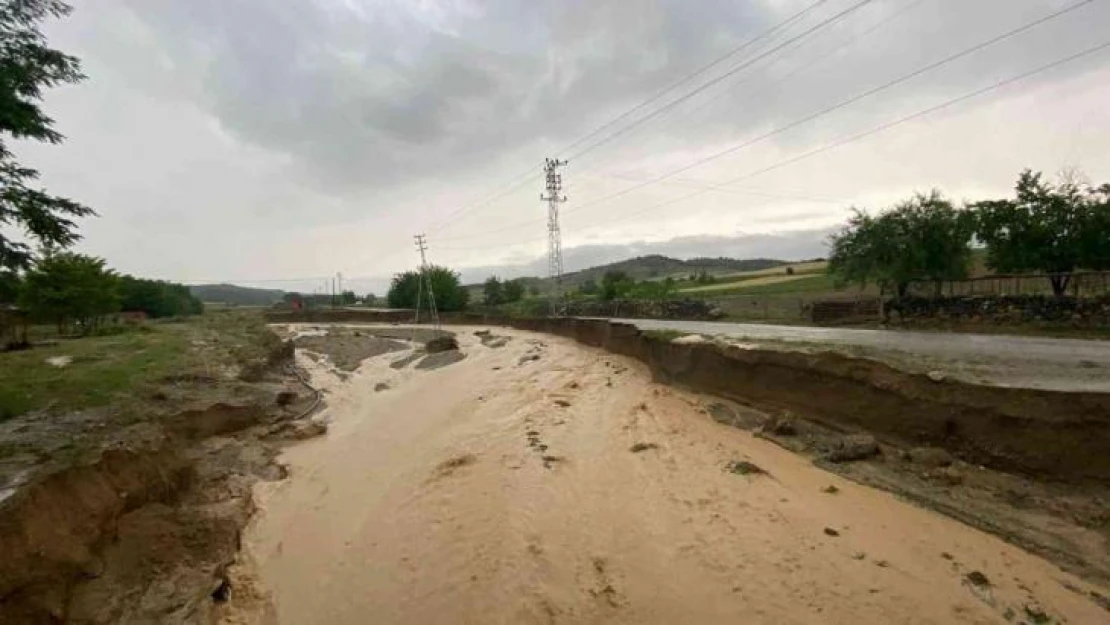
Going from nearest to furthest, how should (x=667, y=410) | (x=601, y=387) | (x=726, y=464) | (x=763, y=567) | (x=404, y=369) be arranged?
(x=763, y=567) → (x=726, y=464) → (x=667, y=410) → (x=601, y=387) → (x=404, y=369)

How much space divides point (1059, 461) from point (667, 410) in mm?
10133

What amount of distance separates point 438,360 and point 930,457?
30476mm

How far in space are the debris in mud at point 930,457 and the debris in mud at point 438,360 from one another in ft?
88.1

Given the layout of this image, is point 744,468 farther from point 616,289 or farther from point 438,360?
point 616,289

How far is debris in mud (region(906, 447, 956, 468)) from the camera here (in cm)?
1057

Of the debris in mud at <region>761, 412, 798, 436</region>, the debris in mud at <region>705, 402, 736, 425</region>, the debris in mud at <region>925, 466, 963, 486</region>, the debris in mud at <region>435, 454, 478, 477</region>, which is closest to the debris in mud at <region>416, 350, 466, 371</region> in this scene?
the debris in mud at <region>705, 402, 736, 425</region>

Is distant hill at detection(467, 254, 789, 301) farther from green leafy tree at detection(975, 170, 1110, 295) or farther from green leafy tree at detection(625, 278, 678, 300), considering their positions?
green leafy tree at detection(975, 170, 1110, 295)

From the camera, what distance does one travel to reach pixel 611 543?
8914 mm

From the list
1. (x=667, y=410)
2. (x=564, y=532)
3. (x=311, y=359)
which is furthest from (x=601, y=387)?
(x=311, y=359)

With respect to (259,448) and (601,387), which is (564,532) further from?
(601,387)

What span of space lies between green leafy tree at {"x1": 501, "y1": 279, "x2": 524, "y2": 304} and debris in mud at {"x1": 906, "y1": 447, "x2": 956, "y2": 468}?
8576 centimetres

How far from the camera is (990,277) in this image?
26.2 m

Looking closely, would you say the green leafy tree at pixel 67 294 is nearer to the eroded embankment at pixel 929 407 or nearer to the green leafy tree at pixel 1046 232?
the eroded embankment at pixel 929 407

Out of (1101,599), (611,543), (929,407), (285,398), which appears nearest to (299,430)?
(285,398)
